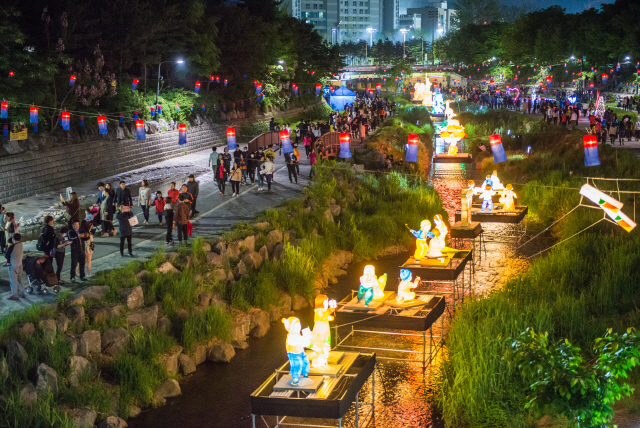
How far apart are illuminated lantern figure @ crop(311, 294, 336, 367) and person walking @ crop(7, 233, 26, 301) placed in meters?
6.63

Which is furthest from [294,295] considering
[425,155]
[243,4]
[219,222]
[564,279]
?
[243,4]

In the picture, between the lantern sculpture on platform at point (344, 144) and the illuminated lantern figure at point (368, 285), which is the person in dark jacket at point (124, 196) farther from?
the lantern sculpture on platform at point (344, 144)

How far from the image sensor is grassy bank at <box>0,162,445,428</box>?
457 inches

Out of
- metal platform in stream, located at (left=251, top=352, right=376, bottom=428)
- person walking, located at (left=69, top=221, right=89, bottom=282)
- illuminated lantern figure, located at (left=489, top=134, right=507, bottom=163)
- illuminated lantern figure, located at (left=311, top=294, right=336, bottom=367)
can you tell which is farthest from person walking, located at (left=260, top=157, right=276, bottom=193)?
metal platform in stream, located at (left=251, top=352, right=376, bottom=428)

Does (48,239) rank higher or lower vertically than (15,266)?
higher

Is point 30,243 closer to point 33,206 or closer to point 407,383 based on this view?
point 33,206

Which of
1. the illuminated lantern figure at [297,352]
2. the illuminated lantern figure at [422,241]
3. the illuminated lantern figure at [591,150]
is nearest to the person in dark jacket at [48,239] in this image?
the illuminated lantern figure at [297,352]

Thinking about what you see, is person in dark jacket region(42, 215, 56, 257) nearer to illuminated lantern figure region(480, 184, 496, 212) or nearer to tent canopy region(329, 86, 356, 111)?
illuminated lantern figure region(480, 184, 496, 212)

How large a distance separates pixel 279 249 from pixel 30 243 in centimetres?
677

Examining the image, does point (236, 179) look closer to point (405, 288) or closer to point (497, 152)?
point (497, 152)

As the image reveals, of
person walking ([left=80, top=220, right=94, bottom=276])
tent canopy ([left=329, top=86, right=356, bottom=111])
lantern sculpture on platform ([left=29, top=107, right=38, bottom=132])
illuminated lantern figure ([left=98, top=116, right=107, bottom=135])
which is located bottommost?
person walking ([left=80, top=220, right=94, bottom=276])

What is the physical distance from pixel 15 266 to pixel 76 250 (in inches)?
59.2

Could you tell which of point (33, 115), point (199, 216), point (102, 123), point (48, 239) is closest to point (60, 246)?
point (48, 239)

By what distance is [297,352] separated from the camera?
999 centimetres
